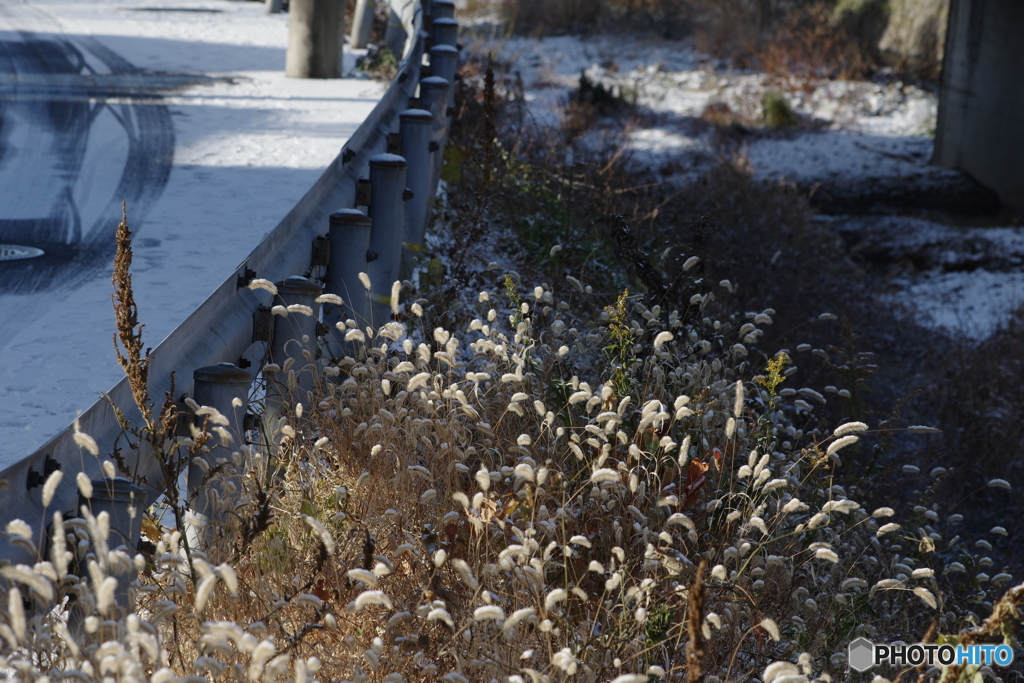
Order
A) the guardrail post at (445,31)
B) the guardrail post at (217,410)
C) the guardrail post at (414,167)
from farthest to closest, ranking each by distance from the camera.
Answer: the guardrail post at (445,31) < the guardrail post at (414,167) < the guardrail post at (217,410)

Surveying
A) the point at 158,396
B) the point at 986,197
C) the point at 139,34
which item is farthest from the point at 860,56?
the point at 158,396

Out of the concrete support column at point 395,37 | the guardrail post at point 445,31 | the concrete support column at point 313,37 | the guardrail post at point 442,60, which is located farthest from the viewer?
the concrete support column at point 395,37

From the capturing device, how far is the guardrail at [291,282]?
2.17 metres

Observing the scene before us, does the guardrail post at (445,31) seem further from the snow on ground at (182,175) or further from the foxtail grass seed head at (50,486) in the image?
the foxtail grass seed head at (50,486)

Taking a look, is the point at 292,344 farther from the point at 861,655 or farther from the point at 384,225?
the point at 861,655

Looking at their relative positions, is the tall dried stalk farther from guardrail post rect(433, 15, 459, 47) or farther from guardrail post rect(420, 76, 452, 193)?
guardrail post rect(433, 15, 459, 47)

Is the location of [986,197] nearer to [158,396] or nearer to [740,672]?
[740,672]

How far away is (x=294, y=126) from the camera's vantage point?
7.16 m

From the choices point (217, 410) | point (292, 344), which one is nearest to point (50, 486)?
point (217, 410)

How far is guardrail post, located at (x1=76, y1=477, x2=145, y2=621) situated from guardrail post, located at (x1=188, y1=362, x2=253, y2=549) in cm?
30

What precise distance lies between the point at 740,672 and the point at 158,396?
6.07ft

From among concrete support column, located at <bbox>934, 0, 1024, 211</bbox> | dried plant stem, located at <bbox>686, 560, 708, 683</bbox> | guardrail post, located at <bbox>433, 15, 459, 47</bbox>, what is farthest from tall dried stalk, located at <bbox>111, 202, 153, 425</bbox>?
concrete support column, located at <bbox>934, 0, 1024, 211</bbox>

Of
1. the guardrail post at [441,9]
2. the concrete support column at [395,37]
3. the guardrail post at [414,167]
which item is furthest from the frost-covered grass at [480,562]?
the concrete support column at [395,37]

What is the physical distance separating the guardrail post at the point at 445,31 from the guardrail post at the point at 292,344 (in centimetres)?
402
